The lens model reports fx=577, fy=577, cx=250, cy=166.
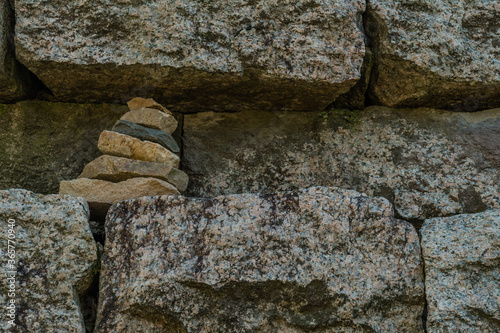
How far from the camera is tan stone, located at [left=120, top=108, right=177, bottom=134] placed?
1.98 meters

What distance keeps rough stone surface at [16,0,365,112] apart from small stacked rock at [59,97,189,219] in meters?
0.11

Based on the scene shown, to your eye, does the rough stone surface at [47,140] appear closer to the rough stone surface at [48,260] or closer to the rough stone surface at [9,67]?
the rough stone surface at [9,67]

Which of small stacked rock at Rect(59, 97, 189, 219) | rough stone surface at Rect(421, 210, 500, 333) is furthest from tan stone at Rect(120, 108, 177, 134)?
rough stone surface at Rect(421, 210, 500, 333)

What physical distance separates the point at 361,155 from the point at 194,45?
697 millimetres

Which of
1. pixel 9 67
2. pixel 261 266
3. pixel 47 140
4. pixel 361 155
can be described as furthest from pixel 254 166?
pixel 9 67

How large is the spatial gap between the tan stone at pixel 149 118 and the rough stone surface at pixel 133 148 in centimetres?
9

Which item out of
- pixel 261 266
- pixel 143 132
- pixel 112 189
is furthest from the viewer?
pixel 143 132

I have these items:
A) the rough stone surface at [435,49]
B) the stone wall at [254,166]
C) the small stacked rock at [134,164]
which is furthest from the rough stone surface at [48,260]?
the rough stone surface at [435,49]

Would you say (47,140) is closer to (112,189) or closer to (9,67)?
(9,67)

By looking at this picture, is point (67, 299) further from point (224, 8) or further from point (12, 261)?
point (224, 8)

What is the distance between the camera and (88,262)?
166 cm

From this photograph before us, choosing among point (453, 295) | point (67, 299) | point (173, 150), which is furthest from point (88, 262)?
point (453, 295)

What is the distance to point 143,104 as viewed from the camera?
202 centimetres

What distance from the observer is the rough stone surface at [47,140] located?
2.00m
